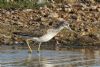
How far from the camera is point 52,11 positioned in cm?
2086

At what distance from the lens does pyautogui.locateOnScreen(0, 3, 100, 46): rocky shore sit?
A: 1798cm

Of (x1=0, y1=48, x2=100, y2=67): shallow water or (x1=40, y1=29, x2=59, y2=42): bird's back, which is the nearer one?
(x1=0, y1=48, x2=100, y2=67): shallow water

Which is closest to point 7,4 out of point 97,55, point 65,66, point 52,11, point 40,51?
point 52,11

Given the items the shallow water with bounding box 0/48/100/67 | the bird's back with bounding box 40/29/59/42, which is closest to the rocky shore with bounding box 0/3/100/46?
the bird's back with bounding box 40/29/59/42

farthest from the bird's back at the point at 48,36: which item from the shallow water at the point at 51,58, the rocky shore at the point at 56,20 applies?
the shallow water at the point at 51,58

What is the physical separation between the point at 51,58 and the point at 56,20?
5641mm

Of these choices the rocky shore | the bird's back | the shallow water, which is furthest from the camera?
the rocky shore

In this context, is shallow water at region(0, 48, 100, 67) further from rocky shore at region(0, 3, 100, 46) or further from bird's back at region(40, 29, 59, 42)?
rocky shore at region(0, 3, 100, 46)

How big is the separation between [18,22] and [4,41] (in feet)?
6.43

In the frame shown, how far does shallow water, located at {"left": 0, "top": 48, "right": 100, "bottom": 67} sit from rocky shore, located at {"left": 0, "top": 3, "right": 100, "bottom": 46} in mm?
1159

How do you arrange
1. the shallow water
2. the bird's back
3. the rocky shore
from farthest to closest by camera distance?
the rocky shore → the bird's back → the shallow water

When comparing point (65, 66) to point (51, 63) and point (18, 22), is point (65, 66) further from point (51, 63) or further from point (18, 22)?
point (18, 22)

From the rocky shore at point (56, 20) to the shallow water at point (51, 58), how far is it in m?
1.16

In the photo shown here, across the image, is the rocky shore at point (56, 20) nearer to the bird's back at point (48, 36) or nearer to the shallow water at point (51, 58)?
the bird's back at point (48, 36)
